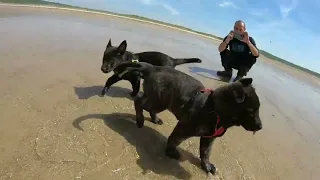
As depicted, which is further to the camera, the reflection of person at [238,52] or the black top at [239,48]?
the black top at [239,48]

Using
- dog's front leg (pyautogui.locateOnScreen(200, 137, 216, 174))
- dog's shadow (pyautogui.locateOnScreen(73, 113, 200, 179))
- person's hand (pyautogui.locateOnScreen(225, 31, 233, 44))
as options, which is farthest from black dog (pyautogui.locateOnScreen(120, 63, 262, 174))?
person's hand (pyautogui.locateOnScreen(225, 31, 233, 44))

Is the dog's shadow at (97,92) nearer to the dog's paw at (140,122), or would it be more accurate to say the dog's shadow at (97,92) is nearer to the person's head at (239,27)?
the dog's paw at (140,122)

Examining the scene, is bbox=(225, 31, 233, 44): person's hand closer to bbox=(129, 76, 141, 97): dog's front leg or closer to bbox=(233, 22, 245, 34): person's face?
bbox=(233, 22, 245, 34): person's face

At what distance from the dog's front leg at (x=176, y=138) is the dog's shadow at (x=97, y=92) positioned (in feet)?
7.24

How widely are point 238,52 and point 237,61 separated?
27 cm

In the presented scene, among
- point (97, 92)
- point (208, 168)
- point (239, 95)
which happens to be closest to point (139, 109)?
point (208, 168)

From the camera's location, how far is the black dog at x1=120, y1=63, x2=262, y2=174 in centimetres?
441

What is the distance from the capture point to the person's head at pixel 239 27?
9.44 m

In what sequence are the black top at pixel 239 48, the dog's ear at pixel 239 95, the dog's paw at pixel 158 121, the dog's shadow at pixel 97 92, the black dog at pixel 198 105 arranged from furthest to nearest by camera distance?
1. the black top at pixel 239 48
2. the dog's shadow at pixel 97 92
3. the dog's paw at pixel 158 121
4. the black dog at pixel 198 105
5. the dog's ear at pixel 239 95

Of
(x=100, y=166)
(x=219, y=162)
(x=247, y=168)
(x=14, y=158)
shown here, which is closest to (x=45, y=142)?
(x=14, y=158)

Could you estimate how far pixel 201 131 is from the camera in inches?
181

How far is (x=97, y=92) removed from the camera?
23.1ft

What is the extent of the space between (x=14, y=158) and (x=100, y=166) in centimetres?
96

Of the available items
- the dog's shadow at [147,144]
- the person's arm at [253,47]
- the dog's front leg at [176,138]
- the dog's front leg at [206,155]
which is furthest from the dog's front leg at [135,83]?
the person's arm at [253,47]
